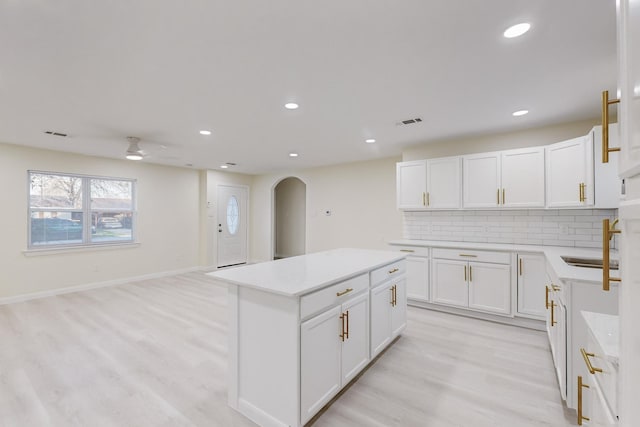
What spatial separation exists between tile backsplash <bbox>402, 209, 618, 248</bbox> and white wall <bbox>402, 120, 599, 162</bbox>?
864 mm

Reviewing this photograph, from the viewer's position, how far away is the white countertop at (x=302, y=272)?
1.79 meters

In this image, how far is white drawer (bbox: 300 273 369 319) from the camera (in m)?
1.76

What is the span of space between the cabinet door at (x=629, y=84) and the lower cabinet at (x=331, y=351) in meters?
1.54

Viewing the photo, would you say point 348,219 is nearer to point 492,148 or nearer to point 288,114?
point 492,148

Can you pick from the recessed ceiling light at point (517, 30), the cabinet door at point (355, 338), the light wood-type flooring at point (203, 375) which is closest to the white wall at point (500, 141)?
the light wood-type flooring at point (203, 375)

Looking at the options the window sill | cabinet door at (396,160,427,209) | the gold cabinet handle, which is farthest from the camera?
the window sill

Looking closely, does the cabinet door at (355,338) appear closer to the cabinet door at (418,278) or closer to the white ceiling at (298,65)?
the white ceiling at (298,65)

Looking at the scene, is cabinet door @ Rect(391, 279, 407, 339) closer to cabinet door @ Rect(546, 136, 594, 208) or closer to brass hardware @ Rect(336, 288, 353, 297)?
brass hardware @ Rect(336, 288, 353, 297)

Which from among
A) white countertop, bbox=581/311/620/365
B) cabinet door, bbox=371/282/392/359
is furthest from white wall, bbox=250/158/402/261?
white countertop, bbox=581/311/620/365

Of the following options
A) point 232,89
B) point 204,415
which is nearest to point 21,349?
point 204,415

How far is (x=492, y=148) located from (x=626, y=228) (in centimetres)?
375

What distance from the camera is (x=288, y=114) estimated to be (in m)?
3.20

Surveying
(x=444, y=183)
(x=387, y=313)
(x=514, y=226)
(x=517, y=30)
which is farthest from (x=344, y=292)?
(x=514, y=226)

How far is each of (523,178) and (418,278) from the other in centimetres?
180
